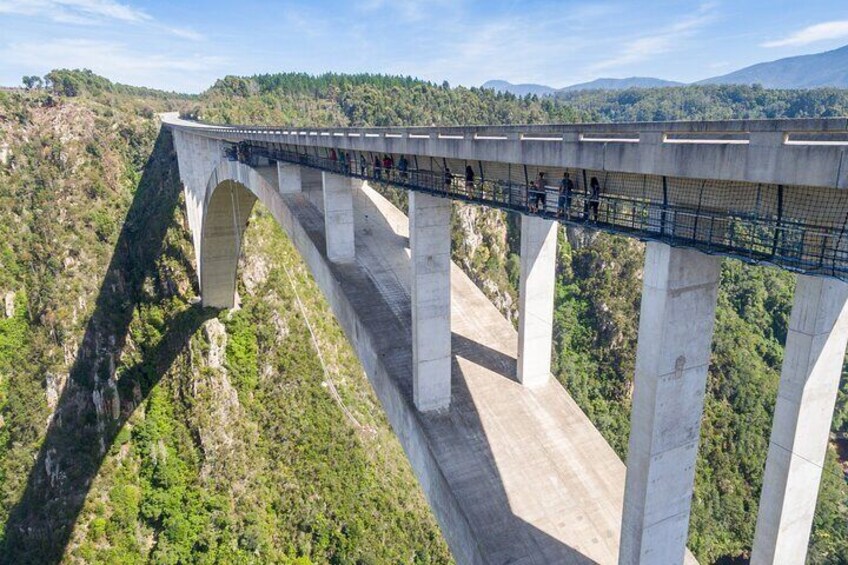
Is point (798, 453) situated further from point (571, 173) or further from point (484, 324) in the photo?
point (484, 324)

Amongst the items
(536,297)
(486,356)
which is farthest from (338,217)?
(536,297)

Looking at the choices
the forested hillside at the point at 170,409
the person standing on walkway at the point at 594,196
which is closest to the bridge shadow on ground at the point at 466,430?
the person standing on walkway at the point at 594,196

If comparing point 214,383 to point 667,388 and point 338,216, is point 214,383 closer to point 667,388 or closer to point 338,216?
point 338,216

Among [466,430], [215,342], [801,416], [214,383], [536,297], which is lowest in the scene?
[214,383]

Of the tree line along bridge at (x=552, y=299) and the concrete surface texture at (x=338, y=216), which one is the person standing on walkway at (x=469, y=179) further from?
the concrete surface texture at (x=338, y=216)

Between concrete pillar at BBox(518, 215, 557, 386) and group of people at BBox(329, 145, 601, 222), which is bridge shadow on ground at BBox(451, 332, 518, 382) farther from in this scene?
group of people at BBox(329, 145, 601, 222)

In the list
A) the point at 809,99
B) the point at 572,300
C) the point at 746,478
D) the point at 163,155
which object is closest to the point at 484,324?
the point at 746,478
